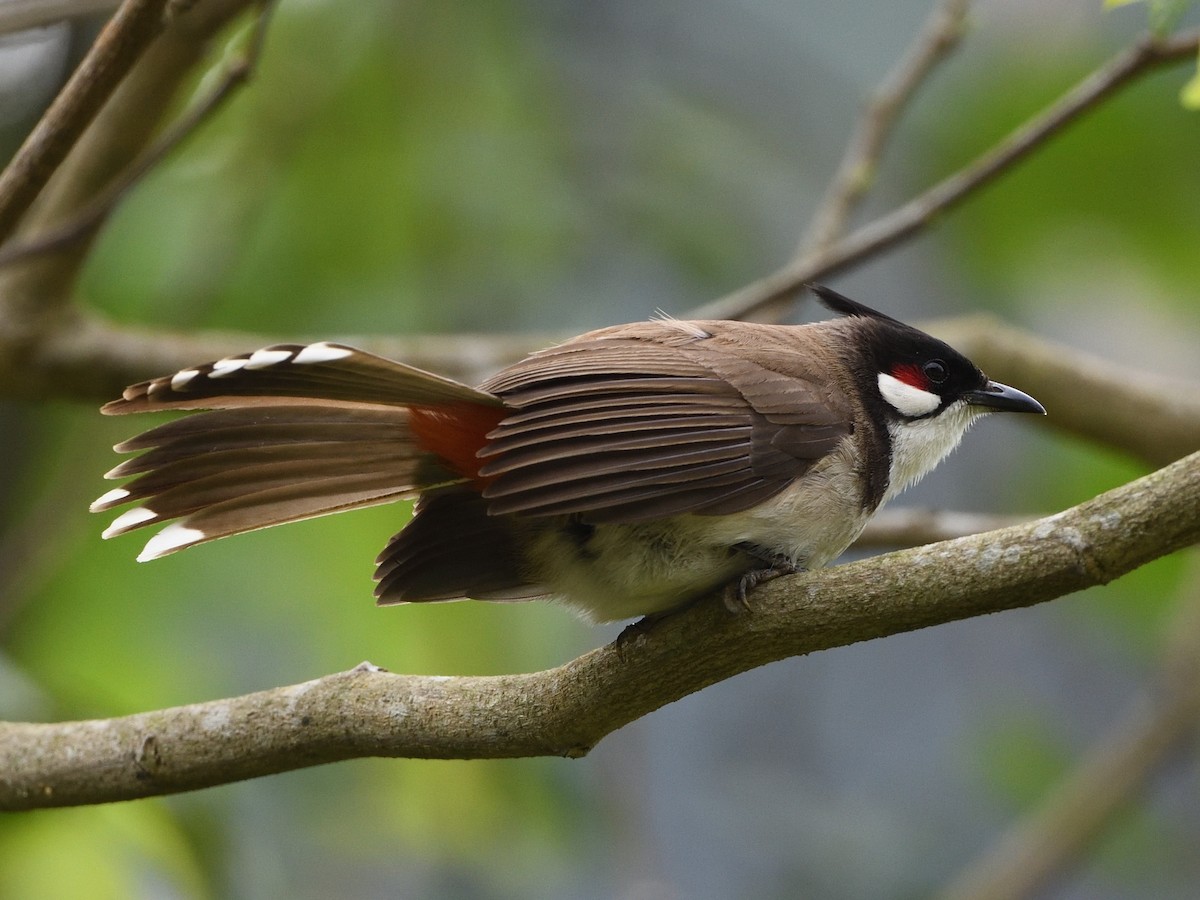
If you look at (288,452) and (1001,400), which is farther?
(1001,400)

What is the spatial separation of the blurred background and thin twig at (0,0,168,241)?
4.13ft

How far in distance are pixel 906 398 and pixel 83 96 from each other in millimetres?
1743

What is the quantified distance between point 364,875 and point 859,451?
102 inches

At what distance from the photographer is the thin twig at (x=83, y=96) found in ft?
6.89

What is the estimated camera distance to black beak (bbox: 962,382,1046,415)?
310 cm

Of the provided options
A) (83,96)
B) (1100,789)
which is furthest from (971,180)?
(83,96)

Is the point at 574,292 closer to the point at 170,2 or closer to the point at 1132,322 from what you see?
the point at 1132,322

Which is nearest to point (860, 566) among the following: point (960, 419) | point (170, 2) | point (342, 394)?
point (342, 394)

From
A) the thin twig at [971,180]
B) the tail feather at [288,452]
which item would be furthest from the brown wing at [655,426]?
the thin twig at [971,180]

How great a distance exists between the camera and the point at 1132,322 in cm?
519

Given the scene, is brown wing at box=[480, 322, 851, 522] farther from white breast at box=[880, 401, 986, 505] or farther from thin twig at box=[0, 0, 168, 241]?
thin twig at box=[0, 0, 168, 241]

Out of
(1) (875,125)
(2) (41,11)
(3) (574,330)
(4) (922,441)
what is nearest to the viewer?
(4) (922,441)

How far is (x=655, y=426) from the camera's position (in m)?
2.46

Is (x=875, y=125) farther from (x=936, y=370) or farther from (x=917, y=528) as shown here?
(x=936, y=370)
